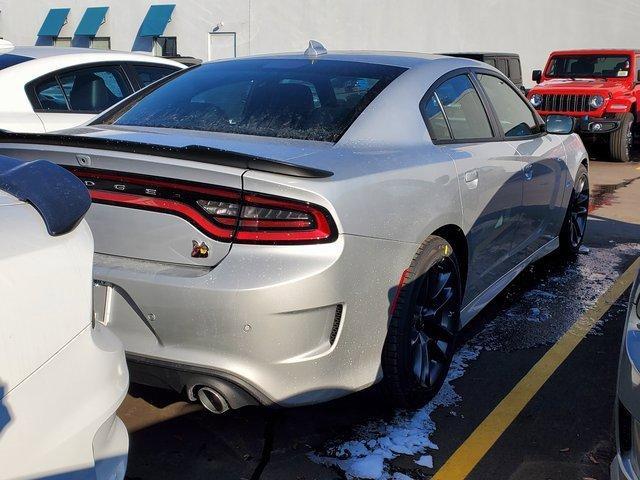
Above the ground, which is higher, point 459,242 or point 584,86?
point 584,86

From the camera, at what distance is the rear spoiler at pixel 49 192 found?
1870 mm

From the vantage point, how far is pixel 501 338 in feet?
14.5

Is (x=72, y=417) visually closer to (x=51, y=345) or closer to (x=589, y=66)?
(x=51, y=345)

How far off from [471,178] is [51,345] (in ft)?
7.87

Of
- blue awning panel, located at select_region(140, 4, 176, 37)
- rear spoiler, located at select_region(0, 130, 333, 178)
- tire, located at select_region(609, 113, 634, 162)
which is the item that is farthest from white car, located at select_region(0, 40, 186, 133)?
blue awning panel, located at select_region(140, 4, 176, 37)

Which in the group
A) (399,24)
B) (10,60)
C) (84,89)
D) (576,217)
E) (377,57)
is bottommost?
(576,217)

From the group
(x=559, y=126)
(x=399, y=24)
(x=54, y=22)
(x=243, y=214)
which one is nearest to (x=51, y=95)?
(x=559, y=126)

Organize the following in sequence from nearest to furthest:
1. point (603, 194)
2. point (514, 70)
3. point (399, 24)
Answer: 1. point (603, 194)
2. point (514, 70)
3. point (399, 24)

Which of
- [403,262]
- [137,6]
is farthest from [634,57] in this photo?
[137,6]

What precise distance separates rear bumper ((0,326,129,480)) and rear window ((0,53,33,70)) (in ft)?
14.4

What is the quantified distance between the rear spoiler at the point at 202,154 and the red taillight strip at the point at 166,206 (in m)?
0.17

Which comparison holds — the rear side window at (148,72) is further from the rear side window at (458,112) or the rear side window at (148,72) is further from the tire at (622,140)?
the tire at (622,140)

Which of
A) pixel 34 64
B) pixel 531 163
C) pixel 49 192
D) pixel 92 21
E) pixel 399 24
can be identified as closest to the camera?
pixel 49 192

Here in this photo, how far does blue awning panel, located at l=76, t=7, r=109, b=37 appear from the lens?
27547 millimetres
